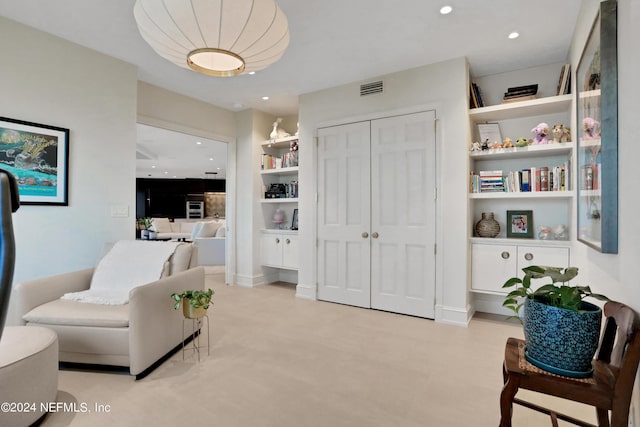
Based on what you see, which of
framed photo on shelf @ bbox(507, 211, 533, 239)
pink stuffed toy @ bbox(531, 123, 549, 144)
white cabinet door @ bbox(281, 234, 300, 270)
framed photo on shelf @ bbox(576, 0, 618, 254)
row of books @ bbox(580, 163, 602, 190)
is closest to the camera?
framed photo on shelf @ bbox(576, 0, 618, 254)

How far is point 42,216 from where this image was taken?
9.00 ft

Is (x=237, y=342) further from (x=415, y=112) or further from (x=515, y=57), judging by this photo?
(x=515, y=57)

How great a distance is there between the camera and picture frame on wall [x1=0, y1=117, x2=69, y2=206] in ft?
8.48

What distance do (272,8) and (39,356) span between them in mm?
2119

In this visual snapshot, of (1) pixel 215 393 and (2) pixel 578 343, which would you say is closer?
(2) pixel 578 343

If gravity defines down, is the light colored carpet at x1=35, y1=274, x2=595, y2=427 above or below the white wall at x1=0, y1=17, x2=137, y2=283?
below

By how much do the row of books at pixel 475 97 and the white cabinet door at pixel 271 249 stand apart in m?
2.97

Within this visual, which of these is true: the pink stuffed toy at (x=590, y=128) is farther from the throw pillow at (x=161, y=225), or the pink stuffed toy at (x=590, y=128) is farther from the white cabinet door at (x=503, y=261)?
the throw pillow at (x=161, y=225)

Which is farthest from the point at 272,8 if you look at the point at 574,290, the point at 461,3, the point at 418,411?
the point at 418,411

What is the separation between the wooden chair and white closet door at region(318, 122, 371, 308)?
2.55 m

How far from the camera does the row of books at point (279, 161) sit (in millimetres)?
4637

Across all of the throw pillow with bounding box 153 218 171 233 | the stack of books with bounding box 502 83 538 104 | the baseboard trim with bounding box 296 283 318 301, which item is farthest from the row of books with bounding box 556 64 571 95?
the throw pillow with bounding box 153 218 171 233

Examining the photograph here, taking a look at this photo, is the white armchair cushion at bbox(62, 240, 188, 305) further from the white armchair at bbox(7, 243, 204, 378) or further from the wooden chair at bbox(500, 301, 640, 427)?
the wooden chair at bbox(500, 301, 640, 427)

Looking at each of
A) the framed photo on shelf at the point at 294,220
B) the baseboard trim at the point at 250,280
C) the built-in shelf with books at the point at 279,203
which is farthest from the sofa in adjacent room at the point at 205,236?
the framed photo on shelf at the point at 294,220
